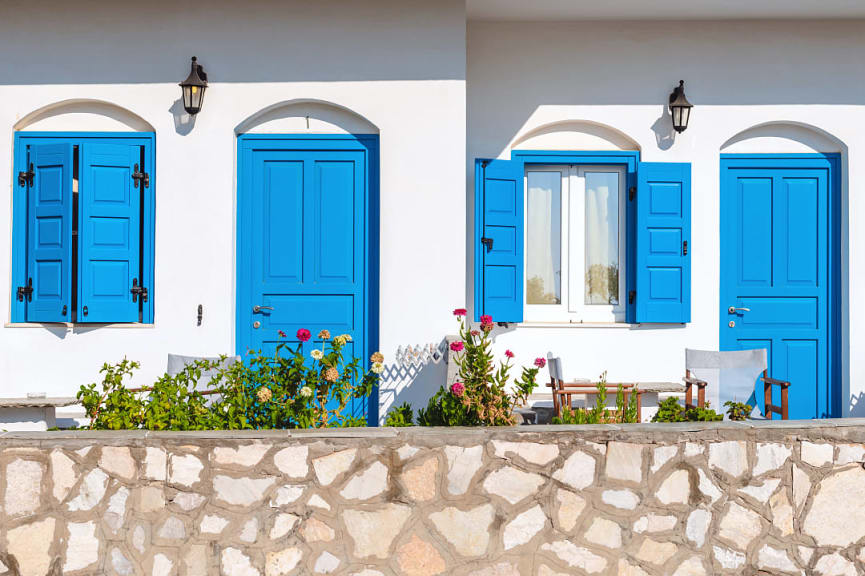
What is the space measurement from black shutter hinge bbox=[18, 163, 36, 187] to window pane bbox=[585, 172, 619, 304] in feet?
14.3

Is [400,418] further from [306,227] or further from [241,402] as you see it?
[306,227]

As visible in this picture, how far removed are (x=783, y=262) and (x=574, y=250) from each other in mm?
1714

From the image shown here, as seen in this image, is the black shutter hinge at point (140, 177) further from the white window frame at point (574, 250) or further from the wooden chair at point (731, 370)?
the wooden chair at point (731, 370)

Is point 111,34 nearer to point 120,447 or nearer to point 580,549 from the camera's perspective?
point 120,447

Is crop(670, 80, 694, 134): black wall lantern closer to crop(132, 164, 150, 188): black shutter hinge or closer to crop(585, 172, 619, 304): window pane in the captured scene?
crop(585, 172, 619, 304): window pane

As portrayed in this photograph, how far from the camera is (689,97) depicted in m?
7.18

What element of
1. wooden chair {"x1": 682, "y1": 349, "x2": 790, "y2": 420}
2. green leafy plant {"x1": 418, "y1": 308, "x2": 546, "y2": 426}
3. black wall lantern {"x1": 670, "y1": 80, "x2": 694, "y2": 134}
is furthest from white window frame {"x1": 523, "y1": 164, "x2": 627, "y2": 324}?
green leafy plant {"x1": 418, "y1": 308, "x2": 546, "y2": 426}

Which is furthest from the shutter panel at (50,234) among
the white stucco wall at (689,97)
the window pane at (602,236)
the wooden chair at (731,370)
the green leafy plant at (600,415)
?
the wooden chair at (731,370)

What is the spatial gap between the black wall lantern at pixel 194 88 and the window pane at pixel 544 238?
271cm

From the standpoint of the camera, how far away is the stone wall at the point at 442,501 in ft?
11.7

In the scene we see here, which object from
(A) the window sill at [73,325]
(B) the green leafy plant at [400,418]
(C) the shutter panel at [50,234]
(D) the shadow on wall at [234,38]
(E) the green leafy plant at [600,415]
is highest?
(D) the shadow on wall at [234,38]

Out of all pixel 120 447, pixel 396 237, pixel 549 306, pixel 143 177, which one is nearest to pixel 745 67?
pixel 549 306

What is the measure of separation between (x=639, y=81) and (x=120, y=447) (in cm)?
522

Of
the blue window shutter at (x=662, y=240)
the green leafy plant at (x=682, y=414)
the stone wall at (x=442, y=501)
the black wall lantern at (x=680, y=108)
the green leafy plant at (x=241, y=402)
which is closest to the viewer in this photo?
the stone wall at (x=442, y=501)
